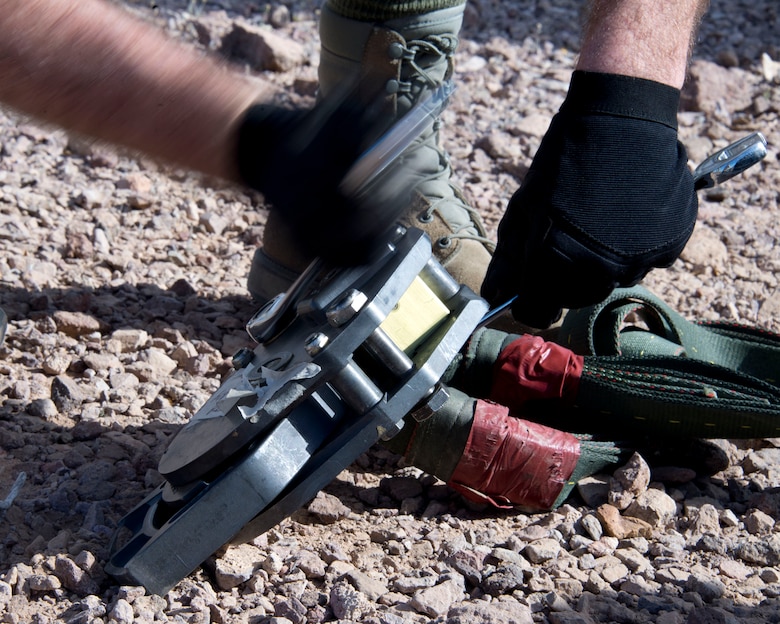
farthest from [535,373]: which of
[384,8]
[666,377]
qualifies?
[384,8]

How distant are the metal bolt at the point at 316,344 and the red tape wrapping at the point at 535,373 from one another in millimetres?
630

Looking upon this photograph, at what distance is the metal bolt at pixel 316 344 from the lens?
1.58 metres

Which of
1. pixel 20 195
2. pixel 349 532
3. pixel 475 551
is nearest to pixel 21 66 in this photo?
pixel 349 532

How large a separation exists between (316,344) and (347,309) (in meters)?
0.08

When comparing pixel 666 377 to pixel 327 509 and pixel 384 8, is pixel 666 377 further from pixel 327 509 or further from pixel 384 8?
pixel 384 8

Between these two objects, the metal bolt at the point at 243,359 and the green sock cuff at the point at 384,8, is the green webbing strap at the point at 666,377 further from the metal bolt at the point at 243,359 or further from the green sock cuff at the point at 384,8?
the green sock cuff at the point at 384,8

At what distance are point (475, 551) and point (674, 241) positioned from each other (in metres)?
0.70

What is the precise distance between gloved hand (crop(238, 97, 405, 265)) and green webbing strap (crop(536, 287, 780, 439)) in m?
0.77

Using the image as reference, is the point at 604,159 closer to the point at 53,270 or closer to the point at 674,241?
the point at 674,241

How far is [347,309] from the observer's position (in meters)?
1.62

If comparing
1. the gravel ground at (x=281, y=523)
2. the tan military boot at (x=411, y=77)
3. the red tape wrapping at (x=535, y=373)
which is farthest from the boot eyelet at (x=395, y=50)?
the red tape wrapping at (x=535, y=373)

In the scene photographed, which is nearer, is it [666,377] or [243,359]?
[243,359]

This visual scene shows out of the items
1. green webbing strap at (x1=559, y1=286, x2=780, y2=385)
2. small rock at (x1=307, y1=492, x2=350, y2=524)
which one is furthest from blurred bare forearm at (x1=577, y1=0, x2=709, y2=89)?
small rock at (x1=307, y1=492, x2=350, y2=524)

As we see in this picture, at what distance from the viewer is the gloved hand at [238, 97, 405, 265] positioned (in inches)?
59.4
